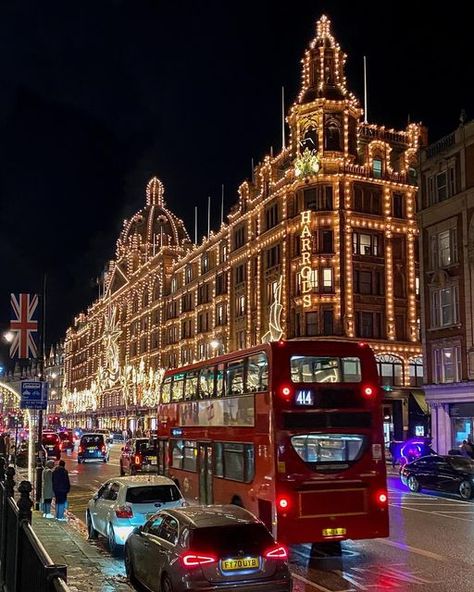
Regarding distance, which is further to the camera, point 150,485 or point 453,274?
point 453,274

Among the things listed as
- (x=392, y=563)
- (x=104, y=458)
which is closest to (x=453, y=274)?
(x=104, y=458)

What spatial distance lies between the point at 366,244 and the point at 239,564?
49281 mm

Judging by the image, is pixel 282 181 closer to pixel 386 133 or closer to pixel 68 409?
pixel 386 133

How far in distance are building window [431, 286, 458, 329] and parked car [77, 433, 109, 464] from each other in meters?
22.9

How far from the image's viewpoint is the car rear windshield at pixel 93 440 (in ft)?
163

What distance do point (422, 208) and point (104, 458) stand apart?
26198 millimetres

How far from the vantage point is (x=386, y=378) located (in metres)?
57.8

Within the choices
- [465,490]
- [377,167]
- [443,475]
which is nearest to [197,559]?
[465,490]

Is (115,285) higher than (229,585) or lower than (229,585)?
higher

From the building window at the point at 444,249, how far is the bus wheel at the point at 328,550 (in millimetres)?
28516

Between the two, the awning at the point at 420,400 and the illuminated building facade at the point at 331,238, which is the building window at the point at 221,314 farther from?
the awning at the point at 420,400

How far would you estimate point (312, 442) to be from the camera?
15.5m

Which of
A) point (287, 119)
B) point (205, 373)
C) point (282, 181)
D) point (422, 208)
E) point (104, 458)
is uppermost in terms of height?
point (287, 119)

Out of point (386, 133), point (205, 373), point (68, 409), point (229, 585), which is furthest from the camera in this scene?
point (68, 409)
